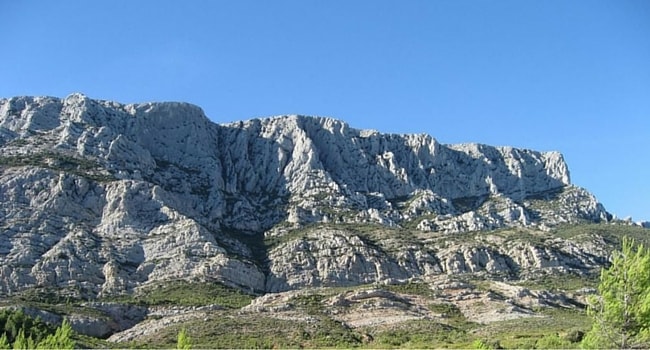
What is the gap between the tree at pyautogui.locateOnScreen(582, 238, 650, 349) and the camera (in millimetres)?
27266

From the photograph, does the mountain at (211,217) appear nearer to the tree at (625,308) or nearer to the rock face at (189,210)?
the rock face at (189,210)

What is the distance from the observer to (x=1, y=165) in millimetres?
141875

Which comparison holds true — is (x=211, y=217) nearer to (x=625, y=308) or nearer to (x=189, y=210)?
(x=189, y=210)

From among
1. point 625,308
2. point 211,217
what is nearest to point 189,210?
point 211,217

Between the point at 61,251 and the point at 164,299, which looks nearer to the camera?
the point at 164,299

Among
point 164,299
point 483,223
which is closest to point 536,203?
point 483,223

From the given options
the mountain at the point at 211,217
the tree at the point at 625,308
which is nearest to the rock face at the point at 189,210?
the mountain at the point at 211,217

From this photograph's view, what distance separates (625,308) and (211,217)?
483ft

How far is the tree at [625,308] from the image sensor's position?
27.3 m

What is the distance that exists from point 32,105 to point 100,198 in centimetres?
5118

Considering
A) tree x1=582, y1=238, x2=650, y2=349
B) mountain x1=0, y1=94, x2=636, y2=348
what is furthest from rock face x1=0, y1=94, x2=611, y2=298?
tree x1=582, y1=238, x2=650, y2=349

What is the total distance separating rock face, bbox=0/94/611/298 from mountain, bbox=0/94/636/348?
0.40 m

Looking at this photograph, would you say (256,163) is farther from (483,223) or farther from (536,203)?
(536,203)

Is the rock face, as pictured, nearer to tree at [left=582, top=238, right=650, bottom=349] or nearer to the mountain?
the mountain
